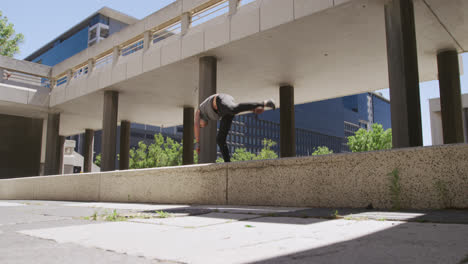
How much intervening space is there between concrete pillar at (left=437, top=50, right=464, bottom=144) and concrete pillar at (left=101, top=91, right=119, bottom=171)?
16.4 metres

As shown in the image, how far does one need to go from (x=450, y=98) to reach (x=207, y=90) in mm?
10022

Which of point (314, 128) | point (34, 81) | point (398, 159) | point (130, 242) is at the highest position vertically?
point (314, 128)

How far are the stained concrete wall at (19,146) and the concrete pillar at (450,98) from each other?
28.5 metres

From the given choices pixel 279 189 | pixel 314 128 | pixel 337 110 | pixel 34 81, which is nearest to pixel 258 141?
pixel 314 128

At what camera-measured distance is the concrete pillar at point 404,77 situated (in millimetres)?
10773

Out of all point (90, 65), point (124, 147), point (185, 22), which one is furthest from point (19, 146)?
point (185, 22)

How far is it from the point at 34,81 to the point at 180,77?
13584 millimetres

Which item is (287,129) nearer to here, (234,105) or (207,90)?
(207,90)

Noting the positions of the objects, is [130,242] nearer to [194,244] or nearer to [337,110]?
[194,244]

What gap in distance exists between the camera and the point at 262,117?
118 m

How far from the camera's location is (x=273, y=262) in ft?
6.49

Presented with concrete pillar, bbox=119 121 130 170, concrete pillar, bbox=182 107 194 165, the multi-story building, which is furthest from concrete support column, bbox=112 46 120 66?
the multi-story building

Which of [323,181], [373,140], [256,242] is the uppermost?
[373,140]

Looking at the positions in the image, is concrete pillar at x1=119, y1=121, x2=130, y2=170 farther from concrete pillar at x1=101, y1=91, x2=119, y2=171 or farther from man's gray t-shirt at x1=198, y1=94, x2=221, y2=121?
man's gray t-shirt at x1=198, y1=94, x2=221, y2=121
